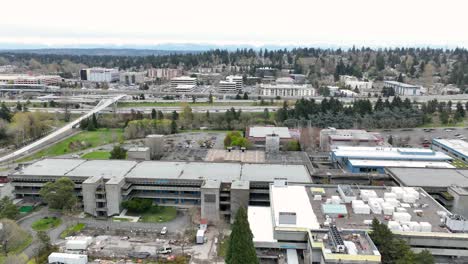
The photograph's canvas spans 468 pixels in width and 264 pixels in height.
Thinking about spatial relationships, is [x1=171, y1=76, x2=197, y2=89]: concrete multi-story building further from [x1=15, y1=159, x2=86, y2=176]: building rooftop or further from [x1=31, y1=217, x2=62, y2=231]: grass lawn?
[x1=31, y1=217, x2=62, y2=231]: grass lawn

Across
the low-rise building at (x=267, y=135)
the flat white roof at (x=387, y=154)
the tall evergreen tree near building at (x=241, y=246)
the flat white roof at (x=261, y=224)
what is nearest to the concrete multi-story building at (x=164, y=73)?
the low-rise building at (x=267, y=135)

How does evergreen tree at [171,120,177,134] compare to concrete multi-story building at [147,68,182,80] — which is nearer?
evergreen tree at [171,120,177,134]

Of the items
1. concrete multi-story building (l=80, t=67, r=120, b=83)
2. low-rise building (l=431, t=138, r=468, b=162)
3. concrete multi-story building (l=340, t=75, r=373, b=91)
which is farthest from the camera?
concrete multi-story building (l=80, t=67, r=120, b=83)

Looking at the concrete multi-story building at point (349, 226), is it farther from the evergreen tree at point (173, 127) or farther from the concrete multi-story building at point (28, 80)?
the concrete multi-story building at point (28, 80)

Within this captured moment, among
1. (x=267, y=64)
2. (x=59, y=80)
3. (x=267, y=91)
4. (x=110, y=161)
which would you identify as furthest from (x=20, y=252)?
(x=267, y=64)

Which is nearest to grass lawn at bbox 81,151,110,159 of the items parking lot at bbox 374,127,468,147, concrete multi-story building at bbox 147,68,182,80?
parking lot at bbox 374,127,468,147

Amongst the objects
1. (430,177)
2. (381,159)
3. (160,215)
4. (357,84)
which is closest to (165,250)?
(160,215)
